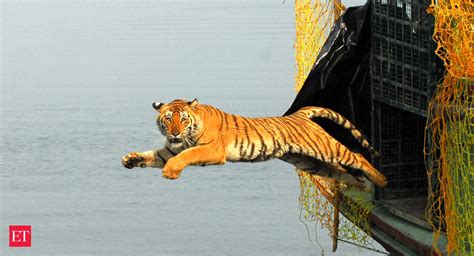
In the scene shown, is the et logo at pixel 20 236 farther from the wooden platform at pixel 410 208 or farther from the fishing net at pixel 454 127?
the fishing net at pixel 454 127

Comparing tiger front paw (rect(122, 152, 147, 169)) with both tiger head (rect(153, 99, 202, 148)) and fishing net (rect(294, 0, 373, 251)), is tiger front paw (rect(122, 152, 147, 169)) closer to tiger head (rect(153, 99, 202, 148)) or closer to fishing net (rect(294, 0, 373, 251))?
tiger head (rect(153, 99, 202, 148))

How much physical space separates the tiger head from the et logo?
15.7m

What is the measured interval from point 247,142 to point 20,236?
15509 millimetres

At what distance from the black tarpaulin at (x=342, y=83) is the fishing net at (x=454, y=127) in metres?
2.60

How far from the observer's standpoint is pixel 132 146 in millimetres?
42500

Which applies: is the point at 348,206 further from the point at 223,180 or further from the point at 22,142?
the point at 22,142

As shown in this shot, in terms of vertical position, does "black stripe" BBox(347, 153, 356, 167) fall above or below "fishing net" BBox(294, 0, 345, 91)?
below

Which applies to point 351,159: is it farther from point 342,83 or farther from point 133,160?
point 133,160

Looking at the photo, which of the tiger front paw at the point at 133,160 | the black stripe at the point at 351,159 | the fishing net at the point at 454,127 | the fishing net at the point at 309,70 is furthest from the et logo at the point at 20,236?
the fishing net at the point at 454,127

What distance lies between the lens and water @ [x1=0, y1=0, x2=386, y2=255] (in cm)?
3444

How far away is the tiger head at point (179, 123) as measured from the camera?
59.1 ft

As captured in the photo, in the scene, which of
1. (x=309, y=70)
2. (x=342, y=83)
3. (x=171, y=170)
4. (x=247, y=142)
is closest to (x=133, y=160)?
(x=171, y=170)

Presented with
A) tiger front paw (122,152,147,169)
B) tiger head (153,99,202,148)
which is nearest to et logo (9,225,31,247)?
tiger front paw (122,152,147,169)

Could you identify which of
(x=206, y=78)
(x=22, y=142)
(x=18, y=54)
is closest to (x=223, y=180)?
(x=22, y=142)
